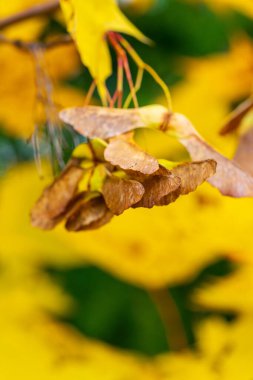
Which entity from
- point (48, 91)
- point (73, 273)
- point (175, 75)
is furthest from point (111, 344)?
point (48, 91)

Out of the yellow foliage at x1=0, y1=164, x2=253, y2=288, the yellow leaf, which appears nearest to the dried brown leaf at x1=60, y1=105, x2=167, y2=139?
the yellow foliage at x1=0, y1=164, x2=253, y2=288

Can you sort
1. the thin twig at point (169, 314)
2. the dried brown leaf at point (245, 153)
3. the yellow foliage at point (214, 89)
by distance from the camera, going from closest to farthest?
the dried brown leaf at point (245, 153)
the yellow foliage at point (214, 89)
the thin twig at point (169, 314)

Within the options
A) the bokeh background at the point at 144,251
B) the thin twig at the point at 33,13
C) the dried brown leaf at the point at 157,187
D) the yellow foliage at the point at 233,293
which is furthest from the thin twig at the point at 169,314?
the dried brown leaf at the point at 157,187

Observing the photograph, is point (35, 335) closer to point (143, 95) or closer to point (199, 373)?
point (199, 373)

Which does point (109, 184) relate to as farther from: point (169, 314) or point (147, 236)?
point (169, 314)

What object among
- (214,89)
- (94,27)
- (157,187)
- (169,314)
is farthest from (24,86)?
(157,187)

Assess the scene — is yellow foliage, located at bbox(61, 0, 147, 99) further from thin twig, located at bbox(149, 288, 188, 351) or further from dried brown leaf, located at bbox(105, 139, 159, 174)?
thin twig, located at bbox(149, 288, 188, 351)

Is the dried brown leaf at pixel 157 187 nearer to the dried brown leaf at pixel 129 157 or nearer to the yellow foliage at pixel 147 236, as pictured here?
the dried brown leaf at pixel 129 157
